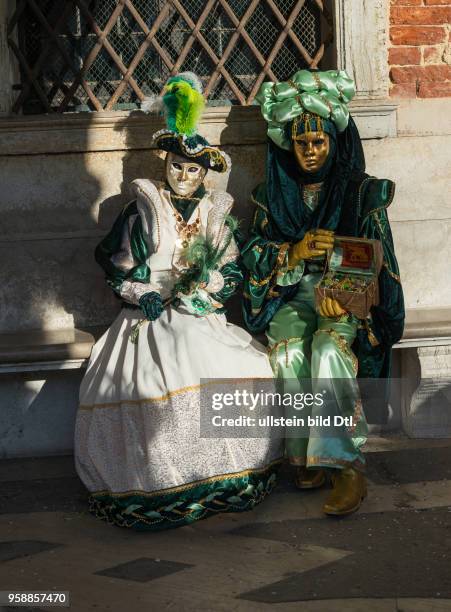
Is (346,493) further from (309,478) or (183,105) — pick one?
(183,105)

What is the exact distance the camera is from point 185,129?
217 inches

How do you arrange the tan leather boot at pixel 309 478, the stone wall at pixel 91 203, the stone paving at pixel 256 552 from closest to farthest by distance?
the stone paving at pixel 256 552 < the tan leather boot at pixel 309 478 < the stone wall at pixel 91 203

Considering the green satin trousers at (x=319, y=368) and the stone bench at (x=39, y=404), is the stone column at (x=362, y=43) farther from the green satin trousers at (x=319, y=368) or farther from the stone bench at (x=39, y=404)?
the stone bench at (x=39, y=404)

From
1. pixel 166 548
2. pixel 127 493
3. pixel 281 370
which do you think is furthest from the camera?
pixel 281 370

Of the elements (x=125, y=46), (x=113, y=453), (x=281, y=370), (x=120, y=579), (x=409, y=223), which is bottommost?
(x=120, y=579)

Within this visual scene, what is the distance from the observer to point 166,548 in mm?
4809

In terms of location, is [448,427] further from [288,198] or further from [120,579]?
[120,579]

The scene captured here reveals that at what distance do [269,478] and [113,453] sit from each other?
0.73 metres

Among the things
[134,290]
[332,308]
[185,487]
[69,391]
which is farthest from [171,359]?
[69,391]

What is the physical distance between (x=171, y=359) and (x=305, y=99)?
1.44 m

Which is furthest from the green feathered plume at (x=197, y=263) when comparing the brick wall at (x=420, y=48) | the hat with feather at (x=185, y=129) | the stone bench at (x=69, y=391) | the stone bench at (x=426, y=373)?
the brick wall at (x=420, y=48)

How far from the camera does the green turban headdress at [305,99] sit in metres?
5.57

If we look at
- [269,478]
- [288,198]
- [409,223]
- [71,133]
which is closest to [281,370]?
[269,478]

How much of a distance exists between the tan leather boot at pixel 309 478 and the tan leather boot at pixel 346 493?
17 centimetres
